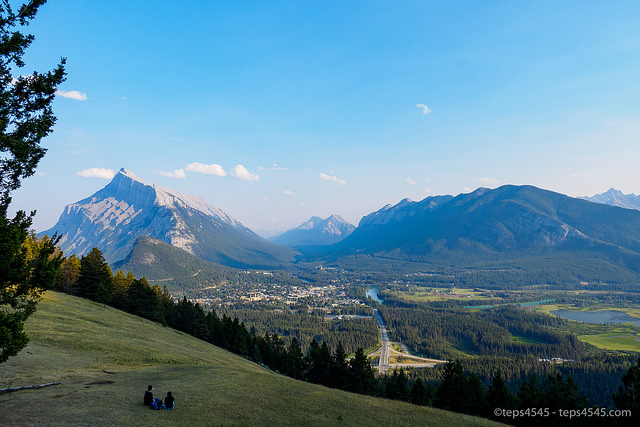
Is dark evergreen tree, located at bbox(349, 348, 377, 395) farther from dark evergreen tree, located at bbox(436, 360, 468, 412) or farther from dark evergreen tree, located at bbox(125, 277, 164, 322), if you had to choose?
dark evergreen tree, located at bbox(125, 277, 164, 322)

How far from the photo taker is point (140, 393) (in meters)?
24.1

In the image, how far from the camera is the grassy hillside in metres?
19.3

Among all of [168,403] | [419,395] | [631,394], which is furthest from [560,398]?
[168,403]

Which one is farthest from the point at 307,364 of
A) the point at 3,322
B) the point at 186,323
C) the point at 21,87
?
the point at 21,87

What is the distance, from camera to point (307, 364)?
74750 millimetres

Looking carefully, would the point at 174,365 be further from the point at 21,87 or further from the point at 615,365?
the point at 615,365

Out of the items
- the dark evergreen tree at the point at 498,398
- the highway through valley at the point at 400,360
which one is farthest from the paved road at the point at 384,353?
the dark evergreen tree at the point at 498,398

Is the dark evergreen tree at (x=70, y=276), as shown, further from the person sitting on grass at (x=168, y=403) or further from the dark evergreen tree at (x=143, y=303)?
the person sitting on grass at (x=168, y=403)

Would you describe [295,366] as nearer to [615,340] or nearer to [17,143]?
[17,143]

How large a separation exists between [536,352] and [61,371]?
608 feet

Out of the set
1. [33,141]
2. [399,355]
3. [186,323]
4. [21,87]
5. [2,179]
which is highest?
[21,87]

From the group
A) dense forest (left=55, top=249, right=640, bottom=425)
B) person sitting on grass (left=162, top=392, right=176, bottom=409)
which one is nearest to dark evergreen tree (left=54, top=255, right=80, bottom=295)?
dense forest (left=55, top=249, right=640, bottom=425)

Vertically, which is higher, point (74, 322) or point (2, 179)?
point (2, 179)

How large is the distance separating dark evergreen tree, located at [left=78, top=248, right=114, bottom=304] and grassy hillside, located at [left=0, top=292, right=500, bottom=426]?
95.8ft
